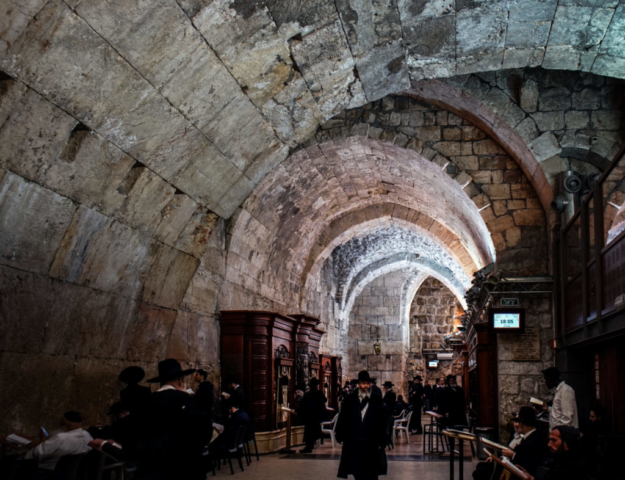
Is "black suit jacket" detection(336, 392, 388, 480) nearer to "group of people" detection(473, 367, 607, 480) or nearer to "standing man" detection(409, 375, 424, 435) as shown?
"group of people" detection(473, 367, 607, 480)

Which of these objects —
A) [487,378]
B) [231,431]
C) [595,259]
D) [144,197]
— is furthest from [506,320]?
[144,197]

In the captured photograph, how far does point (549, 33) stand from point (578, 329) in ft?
10.3

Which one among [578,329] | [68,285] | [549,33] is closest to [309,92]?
[549,33]

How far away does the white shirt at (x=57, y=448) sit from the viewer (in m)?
4.79

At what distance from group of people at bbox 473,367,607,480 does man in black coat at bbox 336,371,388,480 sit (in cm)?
87

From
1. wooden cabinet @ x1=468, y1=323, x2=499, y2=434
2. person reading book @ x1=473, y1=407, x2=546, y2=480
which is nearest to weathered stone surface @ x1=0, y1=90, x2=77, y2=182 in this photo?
person reading book @ x1=473, y1=407, x2=546, y2=480

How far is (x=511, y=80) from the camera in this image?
9609mm

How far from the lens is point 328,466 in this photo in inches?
355

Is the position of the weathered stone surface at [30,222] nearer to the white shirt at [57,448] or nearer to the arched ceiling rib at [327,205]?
the white shirt at [57,448]

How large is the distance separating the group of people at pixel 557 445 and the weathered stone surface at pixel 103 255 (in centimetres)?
395

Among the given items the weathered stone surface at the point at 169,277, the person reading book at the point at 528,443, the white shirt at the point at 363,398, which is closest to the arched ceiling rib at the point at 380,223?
the weathered stone surface at the point at 169,277

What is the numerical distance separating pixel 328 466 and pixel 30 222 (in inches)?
207

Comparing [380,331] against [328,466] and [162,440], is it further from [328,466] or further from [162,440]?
[162,440]

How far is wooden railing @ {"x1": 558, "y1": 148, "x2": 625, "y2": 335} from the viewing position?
18.7ft
